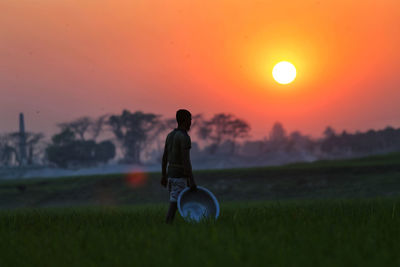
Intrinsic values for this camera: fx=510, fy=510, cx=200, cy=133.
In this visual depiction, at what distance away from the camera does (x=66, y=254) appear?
20.0 ft

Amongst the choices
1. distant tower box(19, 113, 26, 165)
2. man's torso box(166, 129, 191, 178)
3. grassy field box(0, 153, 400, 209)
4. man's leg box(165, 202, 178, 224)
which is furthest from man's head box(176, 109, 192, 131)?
distant tower box(19, 113, 26, 165)

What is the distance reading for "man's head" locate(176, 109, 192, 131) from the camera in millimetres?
9125

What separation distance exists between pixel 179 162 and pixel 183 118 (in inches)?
31.2

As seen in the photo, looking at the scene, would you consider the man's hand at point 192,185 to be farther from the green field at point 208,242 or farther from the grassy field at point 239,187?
the grassy field at point 239,187

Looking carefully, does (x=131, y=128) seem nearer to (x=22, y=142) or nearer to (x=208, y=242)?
(x=22, y=142)

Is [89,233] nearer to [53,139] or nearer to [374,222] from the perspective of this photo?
[374,222]

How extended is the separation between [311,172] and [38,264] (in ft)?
116

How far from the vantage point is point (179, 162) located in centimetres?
912

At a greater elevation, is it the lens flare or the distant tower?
the distant tower

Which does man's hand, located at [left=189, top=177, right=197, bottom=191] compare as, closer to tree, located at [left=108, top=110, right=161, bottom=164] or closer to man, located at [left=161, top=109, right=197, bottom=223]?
man, located at [left=161, top=109, right=197, bottom=223]

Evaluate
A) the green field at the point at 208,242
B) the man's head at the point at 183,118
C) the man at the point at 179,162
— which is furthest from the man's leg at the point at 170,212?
the man's head at the point at 183,118

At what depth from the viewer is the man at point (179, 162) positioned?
356 inches

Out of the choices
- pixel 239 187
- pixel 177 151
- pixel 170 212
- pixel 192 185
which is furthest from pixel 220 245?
pixel 239 187

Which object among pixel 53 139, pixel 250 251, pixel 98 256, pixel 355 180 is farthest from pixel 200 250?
pixel 53 139
